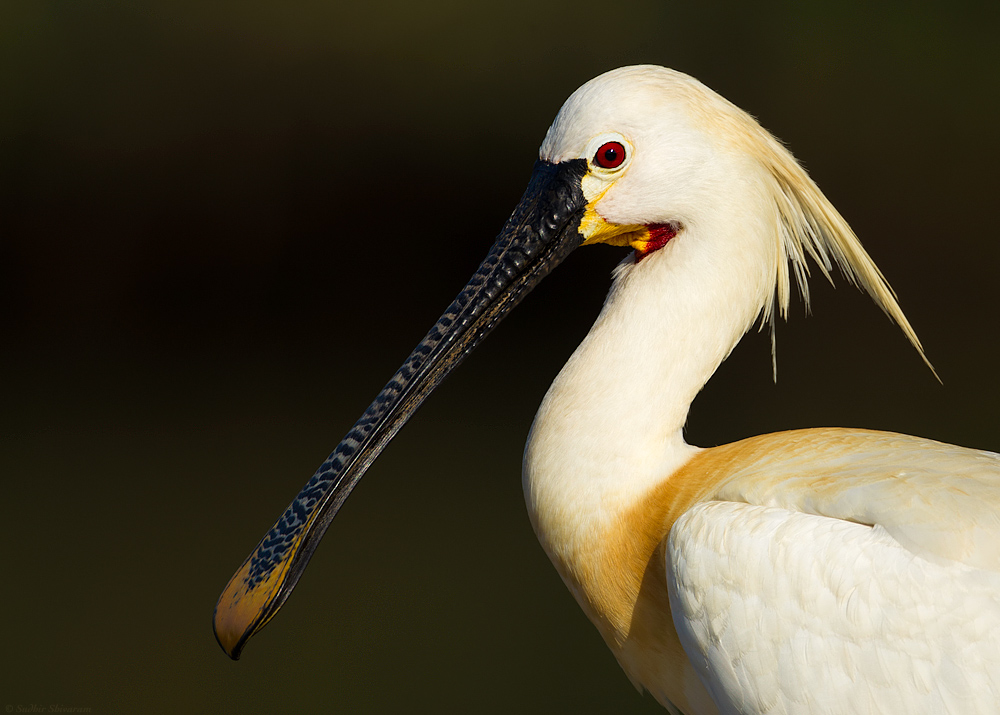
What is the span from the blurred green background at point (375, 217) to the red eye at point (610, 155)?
3690 millimetres

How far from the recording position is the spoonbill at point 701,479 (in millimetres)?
1812

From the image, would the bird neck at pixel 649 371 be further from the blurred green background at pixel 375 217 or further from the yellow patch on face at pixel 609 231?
the blurred green background at pixel 375 217

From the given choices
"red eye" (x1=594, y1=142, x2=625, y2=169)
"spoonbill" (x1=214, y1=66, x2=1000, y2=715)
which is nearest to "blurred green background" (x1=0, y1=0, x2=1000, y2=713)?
"spoonbill" (x1=214, y1=66, x2=1000, y2=715)

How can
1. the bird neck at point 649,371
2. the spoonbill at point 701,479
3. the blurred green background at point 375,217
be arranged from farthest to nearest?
the blurred green background at point 375,217
the bird neck at point 649,371
the spoonbill at point 701,479

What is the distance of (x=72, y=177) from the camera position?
792cm

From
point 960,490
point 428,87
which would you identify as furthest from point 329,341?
point 960,490

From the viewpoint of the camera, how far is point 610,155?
2262mm

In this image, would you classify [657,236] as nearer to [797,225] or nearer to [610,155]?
[610,155]

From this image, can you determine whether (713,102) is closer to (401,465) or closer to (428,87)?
(401,465)

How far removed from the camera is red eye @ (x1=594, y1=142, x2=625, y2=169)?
7.39ft

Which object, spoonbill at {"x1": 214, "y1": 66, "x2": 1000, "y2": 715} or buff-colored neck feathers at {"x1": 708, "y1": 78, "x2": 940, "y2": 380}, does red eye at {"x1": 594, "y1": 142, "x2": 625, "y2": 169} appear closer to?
spoonbill at {"x1": 214, "y1": 66, "x2": 1000, "y2": 715}

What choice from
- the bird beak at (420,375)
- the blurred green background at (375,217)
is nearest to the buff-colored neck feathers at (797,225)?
the bird beak at (420,375)

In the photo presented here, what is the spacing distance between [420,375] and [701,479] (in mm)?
663

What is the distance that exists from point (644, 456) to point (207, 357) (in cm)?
589
